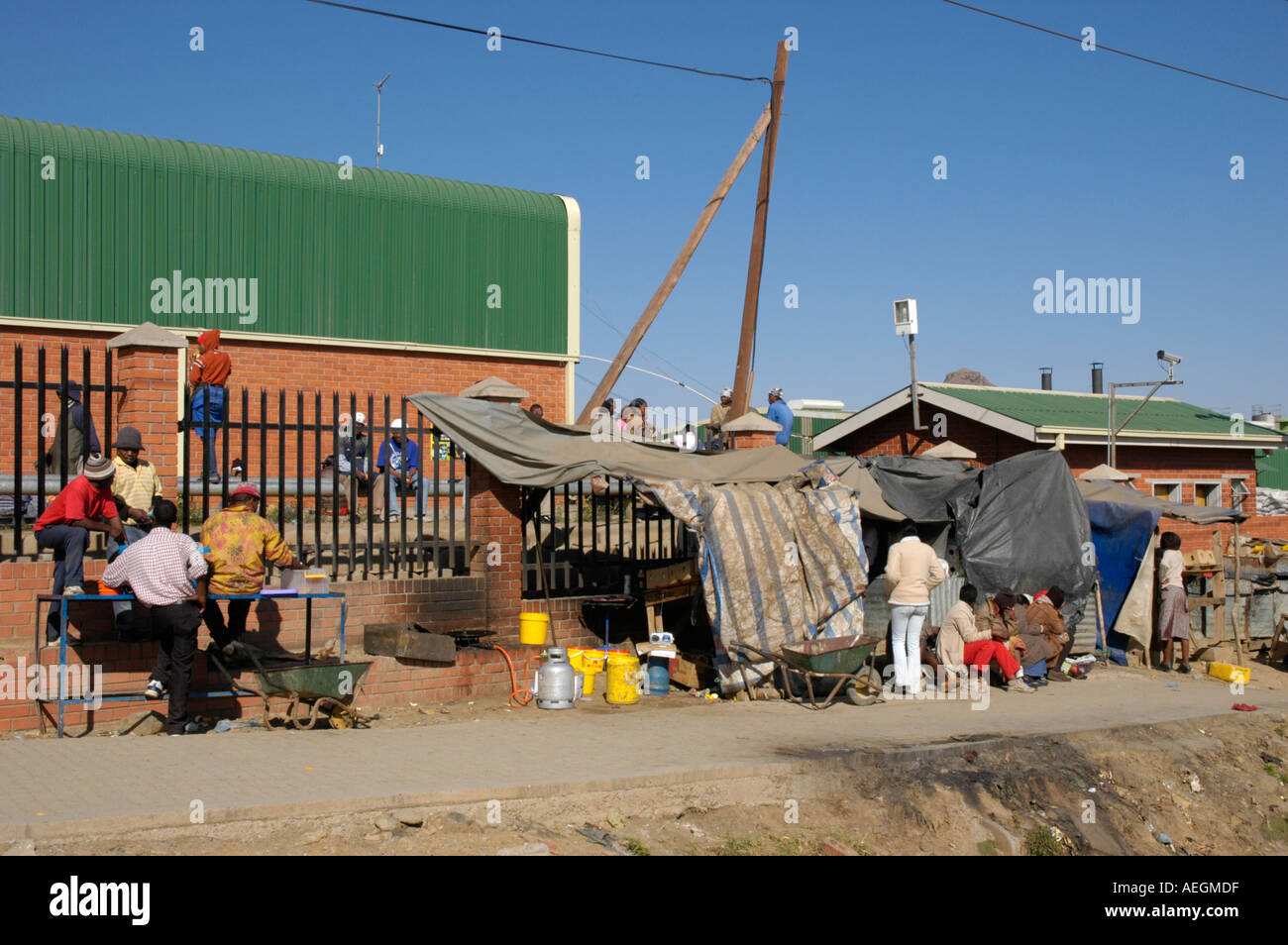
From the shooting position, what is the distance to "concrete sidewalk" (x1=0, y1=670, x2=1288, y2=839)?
6.34m

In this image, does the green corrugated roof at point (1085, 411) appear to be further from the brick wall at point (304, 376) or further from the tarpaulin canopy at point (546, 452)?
the tarpaulin canopy at point (546, 452)

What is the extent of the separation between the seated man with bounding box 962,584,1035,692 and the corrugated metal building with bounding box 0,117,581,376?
41.4 ft

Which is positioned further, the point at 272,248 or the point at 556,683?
the point at 272,248

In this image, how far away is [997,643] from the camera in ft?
40.7

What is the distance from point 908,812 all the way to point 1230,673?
877 centimetres

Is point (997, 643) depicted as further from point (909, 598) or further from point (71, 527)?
point (71, 527)

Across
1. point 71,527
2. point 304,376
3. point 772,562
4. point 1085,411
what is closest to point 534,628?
point 772,562

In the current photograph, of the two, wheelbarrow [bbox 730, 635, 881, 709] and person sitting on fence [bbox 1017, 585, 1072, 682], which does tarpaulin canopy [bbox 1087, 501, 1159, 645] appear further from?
wheelbarrow [bbox 730, 635, 881, 709]

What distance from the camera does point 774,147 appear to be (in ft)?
59.8

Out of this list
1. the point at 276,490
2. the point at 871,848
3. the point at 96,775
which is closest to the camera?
the point at 96,775

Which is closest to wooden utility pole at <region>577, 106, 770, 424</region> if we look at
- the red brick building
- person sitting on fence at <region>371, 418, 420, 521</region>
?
person sitting on fence at <region>371, 418, 420, 521</region>
